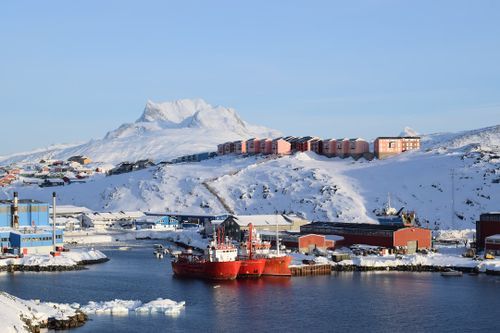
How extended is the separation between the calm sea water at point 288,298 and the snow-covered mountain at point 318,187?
2348 centimetres

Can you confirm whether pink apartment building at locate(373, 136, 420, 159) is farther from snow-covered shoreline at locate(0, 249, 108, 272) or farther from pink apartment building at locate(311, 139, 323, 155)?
snow-covered shoreline at locate(0, 249, 108, 272)

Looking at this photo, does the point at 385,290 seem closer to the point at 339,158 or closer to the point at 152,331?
the point at 152,331

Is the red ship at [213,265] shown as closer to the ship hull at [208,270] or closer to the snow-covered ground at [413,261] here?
the ship hull at [208,270]

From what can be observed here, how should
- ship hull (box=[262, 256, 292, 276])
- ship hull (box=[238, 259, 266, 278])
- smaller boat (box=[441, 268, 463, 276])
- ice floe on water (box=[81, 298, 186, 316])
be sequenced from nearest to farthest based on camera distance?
ice floe on water (box=[81, 298, 186, 316]) < ship hull (box=[238, 259, 266, 278]) < ship hull (box=[262, 256, 292, 276]) < smaller boat (box=[441, 268, 463, 276])

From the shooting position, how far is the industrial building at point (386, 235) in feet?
159

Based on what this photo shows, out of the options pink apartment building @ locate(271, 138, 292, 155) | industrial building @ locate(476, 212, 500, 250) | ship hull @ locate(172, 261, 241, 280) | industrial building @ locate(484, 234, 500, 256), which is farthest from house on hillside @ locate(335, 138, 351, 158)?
ship hull @ locate(172, 261, 241, 280)

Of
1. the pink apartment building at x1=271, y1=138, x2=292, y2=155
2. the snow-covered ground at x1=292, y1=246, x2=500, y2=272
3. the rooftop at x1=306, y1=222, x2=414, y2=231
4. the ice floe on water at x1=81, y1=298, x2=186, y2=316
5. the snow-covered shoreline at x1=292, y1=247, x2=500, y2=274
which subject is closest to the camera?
the ice floe on water at x1=81, y1=298, x2=186, y2=316

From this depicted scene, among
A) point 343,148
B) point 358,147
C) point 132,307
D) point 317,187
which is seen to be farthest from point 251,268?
point 343,148

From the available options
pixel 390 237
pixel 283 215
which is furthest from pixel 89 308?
pixel 283 215

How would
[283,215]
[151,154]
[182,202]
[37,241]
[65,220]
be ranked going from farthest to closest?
[151,154]
[182,202]
[65,220]
[283,215]
[37,241]

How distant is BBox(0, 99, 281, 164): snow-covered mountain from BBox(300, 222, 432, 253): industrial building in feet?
A: 253

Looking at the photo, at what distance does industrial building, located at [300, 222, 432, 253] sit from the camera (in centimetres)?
4841

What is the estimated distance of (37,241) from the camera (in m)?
A: 47.2

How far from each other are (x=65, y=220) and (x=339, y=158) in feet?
89.4
